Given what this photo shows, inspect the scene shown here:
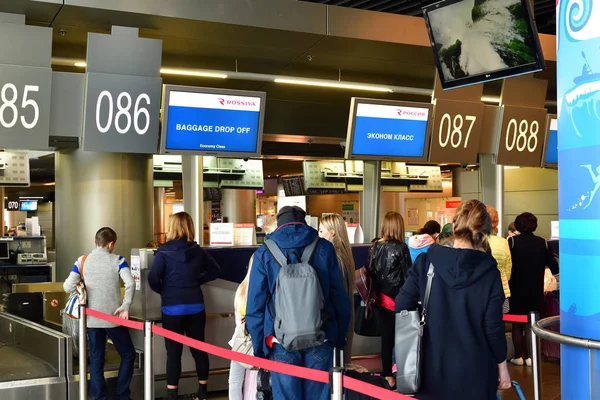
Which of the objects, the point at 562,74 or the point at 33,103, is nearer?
the point at 562,74

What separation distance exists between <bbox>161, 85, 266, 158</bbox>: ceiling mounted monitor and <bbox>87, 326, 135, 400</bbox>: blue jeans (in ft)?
5.67

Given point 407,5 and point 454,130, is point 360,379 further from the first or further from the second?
point 407,5

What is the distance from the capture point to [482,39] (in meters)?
6.12

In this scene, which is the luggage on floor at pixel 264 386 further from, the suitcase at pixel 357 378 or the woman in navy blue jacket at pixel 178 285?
the woman in navy blue jacket at pixel 178 285

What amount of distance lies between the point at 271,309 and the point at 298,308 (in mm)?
210

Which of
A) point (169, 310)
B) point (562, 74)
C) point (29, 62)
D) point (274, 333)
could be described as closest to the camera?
point (562, 74)

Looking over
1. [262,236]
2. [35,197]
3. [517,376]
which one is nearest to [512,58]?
[517,376]

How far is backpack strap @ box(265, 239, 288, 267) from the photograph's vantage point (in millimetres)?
3646

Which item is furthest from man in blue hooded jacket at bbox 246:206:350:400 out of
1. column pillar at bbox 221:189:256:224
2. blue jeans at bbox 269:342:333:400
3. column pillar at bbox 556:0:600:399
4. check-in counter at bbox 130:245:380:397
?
column pillar at bbox 221:189:256:224

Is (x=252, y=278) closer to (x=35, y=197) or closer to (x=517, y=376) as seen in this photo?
(x=517, y=376)

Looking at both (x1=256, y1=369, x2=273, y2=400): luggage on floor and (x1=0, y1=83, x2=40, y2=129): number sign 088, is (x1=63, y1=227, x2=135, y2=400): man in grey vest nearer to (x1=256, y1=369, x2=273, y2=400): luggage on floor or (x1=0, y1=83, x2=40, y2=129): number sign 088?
(x1=0, y1=83, x2=40, y2=129): number sign 088

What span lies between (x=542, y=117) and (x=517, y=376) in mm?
3559

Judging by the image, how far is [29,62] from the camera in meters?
5.97

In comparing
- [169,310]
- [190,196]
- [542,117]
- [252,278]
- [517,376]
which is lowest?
[517,376]
